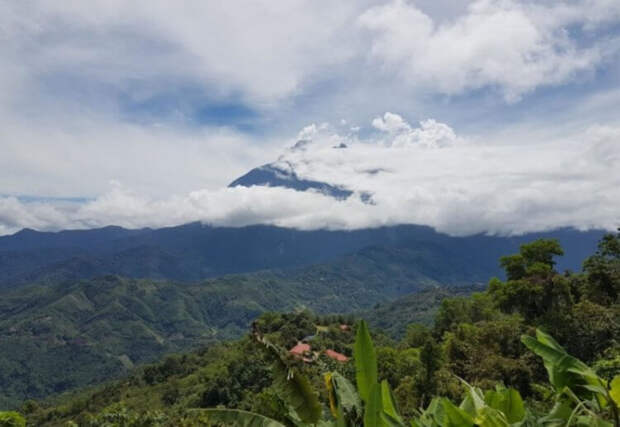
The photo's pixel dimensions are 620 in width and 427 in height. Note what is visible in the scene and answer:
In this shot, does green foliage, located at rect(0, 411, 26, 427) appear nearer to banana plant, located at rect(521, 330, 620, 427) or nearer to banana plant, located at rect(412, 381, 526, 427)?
banana plant, located at rect(412, 381, 526, 427)

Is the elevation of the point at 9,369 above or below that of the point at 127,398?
below

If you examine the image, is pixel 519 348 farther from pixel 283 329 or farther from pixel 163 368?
pixel 163 368

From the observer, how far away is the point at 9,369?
192 metres

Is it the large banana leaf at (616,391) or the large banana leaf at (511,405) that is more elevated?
the large banana leaf at (616,391)

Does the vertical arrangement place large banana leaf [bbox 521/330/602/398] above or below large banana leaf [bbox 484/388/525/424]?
above

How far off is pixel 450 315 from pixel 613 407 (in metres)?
52.4

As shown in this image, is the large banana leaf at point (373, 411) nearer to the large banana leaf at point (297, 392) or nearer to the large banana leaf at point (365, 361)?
the large banana leaf at point (365, 361)

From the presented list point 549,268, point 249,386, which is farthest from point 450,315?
point 249,386

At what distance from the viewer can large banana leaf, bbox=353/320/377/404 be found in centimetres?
266

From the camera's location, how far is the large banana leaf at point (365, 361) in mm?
2660

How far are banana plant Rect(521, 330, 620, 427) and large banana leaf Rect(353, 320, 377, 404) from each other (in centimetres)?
94

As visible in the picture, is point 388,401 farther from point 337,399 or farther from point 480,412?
point 480,412

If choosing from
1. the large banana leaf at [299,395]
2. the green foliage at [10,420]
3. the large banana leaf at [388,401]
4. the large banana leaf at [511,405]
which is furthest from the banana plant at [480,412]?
the green foliage at [10,420]

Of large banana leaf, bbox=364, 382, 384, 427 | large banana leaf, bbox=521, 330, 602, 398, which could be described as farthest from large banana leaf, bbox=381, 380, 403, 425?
large banana leaf, bbox=521, 330, 602, 398
